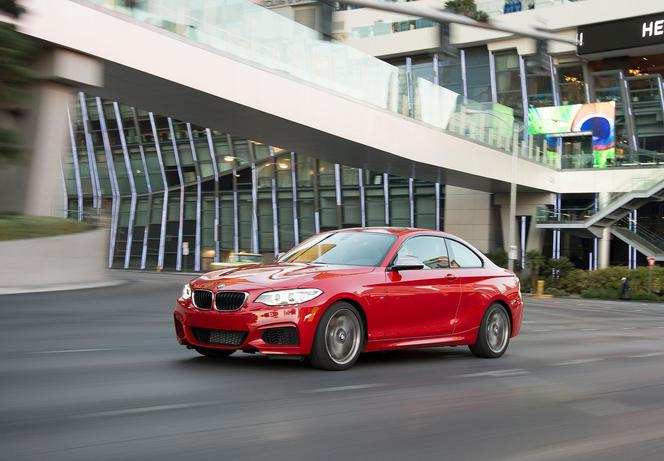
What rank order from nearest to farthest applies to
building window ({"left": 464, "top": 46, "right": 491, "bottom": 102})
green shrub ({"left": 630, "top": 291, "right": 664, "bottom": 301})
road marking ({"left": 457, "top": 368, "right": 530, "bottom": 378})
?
road marking ({"left": 457, "top": 368, "right": 530, "bottom": 378}) < green shrub ({"left": 630, "top": 291, "right": 664, "bottom": 301}) < building window ({"left": 464, "top": 46, "right": 491, "bottom": 102})

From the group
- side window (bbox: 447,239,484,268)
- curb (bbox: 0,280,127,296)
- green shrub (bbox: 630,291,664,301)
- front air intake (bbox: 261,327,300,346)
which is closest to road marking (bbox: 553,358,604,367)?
side window (bbox: 447,239,484,268)

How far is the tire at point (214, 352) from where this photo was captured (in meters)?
8.14

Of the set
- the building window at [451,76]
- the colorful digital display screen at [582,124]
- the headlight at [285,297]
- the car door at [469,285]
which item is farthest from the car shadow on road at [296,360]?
the building window at [451,76]

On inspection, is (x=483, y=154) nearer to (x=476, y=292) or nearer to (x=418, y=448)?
(x=476, y=292)

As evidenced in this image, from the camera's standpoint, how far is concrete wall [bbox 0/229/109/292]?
16547 millimetres

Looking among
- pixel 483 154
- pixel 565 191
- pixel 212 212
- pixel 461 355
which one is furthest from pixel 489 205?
pixel 461 355

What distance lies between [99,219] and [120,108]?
4222cm

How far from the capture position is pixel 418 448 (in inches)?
203

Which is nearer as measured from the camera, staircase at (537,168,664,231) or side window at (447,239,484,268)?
side window at (447,239,484,268)

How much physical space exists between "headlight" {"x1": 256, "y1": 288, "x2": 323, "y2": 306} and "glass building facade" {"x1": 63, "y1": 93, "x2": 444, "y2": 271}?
4619 centimetres

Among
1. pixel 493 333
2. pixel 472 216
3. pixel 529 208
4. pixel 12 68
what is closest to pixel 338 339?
pixel 493 333

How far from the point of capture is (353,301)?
8109 mm

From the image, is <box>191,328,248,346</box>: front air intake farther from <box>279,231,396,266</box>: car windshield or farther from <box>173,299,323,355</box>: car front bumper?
<box>279,231,396,266</box>: car windshield

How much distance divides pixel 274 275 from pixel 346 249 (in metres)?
1.23
